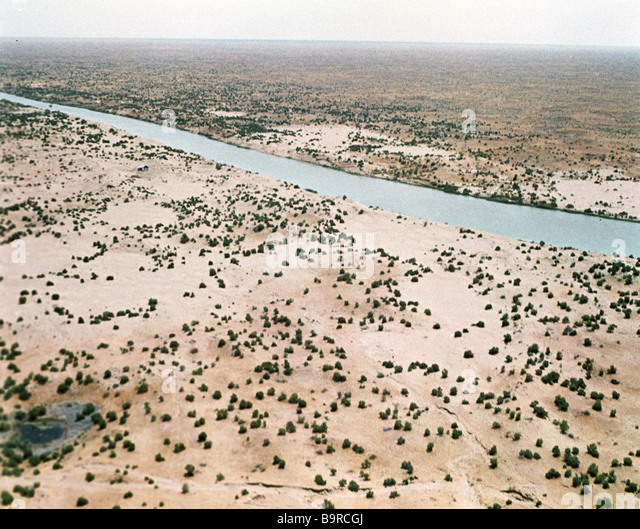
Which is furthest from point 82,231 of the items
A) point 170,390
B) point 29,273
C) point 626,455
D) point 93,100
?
point 93,100

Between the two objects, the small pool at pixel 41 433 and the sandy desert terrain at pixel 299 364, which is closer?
the sandy desert terrain at pixel 299 364

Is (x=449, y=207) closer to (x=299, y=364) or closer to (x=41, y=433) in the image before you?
(x=299, y=364)

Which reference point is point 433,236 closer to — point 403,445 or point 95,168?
point 403,445

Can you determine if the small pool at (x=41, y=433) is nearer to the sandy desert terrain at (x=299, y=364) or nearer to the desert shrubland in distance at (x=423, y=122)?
the sandy desert terrain at (x=299, y=364)

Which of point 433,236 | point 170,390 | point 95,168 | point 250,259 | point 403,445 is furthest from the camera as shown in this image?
point 95,168

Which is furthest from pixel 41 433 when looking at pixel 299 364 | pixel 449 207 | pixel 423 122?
pixel 423 122

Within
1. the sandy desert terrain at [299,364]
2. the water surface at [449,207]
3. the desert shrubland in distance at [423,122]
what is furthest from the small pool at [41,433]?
the water surface at [449,207]

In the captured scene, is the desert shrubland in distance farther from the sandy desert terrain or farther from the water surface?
the sandy desert terrain

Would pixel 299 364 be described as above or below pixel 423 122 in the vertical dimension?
below
